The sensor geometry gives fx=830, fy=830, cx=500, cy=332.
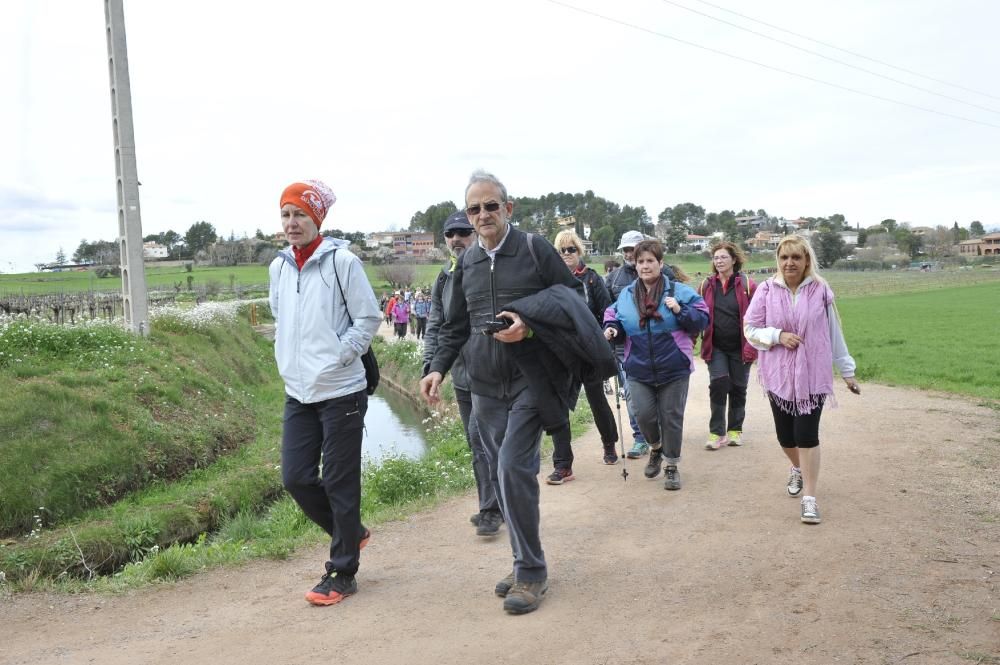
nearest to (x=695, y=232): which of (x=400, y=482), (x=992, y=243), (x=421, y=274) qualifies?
(x=992, y=243)

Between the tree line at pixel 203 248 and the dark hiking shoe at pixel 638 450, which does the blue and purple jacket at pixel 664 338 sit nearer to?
the dark hiking shoe at pixel 638 450

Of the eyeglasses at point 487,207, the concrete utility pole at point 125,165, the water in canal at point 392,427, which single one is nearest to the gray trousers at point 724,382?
the eyeglasses at point 487,207

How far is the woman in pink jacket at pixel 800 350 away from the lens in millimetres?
5742

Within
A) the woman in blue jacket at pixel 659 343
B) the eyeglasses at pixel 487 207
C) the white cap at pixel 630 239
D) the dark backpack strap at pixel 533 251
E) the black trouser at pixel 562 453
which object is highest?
the eyeglasses at pixel 487 207

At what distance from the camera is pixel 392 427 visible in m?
17.5

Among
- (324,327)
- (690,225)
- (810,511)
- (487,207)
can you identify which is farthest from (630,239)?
(690,225)

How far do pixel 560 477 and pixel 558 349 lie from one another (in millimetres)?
3226

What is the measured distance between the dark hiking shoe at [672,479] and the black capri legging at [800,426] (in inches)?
42.9

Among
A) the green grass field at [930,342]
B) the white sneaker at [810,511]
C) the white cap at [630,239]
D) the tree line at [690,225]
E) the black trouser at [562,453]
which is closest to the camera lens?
the white sneaker at [810,511]

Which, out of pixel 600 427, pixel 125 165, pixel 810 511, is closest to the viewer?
pixel 810 511

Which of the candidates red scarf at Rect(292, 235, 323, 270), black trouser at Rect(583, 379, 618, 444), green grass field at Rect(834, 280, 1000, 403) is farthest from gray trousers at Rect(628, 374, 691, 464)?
green grass field at Rect(834, 280, 1000, 403)

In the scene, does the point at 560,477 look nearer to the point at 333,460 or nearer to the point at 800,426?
the point at 800,426

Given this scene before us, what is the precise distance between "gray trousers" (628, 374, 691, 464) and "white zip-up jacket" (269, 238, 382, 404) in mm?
2935

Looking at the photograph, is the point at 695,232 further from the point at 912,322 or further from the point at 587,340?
the point at 587,340
